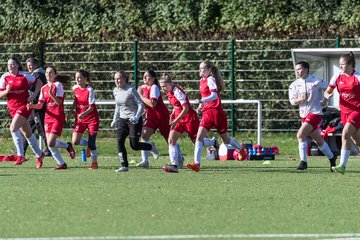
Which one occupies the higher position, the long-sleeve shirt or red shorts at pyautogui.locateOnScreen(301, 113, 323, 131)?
the long-sleeve shirt

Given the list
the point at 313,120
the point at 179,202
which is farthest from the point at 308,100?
the point at 179,202

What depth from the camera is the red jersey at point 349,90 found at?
18781 millimetres

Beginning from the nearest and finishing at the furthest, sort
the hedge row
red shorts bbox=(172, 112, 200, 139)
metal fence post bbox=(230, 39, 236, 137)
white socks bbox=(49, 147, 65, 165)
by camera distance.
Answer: red shorts bbox=(172, 112, 200, 139) < white socks bbox=(49, 147, 65, 165) < metal fence post bbox=(230, 39, 236, 137) < the hedge row

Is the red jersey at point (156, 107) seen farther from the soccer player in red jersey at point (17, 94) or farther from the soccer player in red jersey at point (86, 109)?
the soccer player in red jersey at point (17, 94)

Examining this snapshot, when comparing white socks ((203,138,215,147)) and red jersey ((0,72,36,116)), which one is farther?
white socks ((203,138,215,147))

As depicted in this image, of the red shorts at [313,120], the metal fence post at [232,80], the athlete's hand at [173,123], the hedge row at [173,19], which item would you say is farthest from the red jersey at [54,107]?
the hedge row at [173,19]

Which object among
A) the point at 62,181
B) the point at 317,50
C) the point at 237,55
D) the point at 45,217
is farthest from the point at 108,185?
the point at 237,55

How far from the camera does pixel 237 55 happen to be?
96.7ft

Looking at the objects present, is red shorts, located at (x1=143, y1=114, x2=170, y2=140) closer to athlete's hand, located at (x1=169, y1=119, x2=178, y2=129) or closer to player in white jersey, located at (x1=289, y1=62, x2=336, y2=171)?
athlete's hand, located at (x1=169, y1=119, x2=178, y2=129)

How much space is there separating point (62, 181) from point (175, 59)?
13185 millimetres

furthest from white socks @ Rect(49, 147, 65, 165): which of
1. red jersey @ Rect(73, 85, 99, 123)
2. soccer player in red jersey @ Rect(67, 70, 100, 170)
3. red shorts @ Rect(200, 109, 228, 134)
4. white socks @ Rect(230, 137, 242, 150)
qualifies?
white socks @ Rect(230, 137, 242, 150)

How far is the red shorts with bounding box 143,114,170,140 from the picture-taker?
69.6 ft

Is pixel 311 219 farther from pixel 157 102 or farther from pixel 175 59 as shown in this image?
pixel 175 59

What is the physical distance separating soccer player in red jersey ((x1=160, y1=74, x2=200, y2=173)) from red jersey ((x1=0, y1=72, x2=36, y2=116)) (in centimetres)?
279
